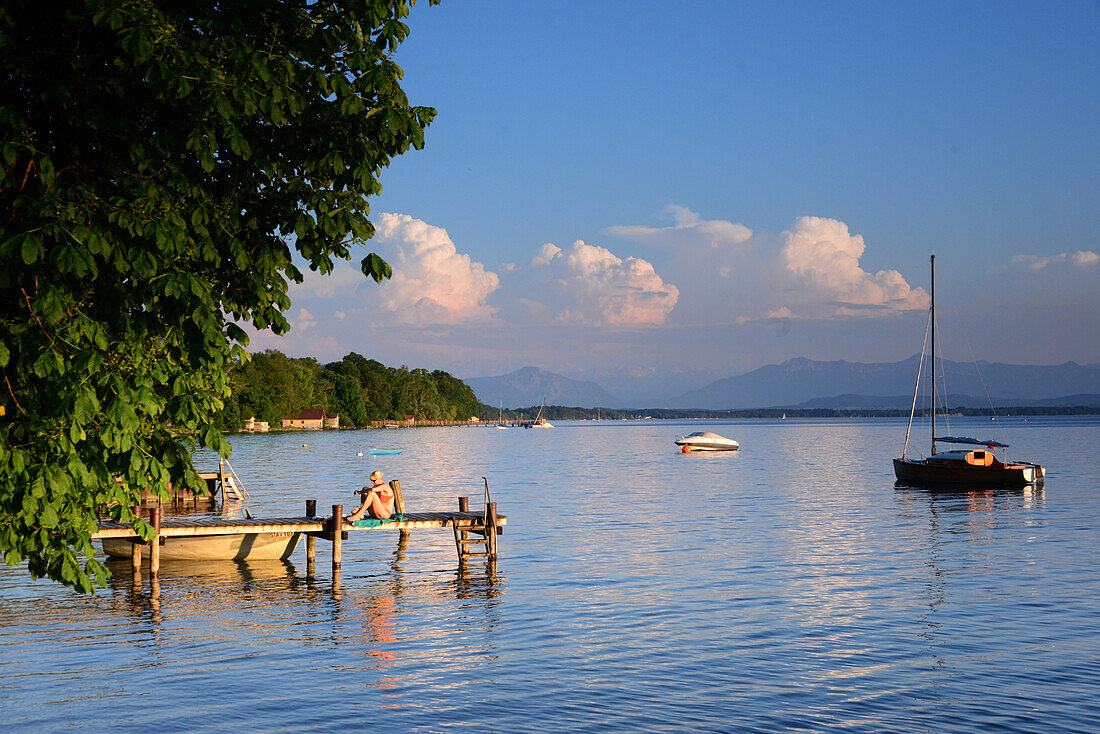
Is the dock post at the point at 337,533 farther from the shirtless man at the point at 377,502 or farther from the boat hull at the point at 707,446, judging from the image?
the boat hull at the point at 707,446

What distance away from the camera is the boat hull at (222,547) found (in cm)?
3412

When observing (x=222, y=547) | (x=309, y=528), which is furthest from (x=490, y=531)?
(x=222, y=547)

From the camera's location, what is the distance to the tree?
861 cm

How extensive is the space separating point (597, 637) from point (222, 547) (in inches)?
675

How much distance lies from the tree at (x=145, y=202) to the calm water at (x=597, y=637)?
28.9 ft

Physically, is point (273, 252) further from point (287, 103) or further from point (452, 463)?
point (452, 463)

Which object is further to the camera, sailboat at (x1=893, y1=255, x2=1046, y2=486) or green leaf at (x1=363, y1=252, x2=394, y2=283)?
sailboat at (x1=893, y1=255, x2=1046, y2=486)

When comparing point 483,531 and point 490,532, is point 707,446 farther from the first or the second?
point 490,532

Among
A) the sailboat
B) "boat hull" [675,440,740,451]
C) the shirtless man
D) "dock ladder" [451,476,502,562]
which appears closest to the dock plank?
the shirtless man

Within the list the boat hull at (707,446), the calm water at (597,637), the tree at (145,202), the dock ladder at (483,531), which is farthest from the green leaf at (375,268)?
the boat hull at (707,446)

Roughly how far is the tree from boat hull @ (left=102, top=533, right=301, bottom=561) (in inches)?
995

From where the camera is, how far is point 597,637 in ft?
76.4

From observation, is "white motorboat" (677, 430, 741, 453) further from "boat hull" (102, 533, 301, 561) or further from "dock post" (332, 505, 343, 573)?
"dock post" (332, 505, 343, 573)

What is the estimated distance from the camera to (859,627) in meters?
24.6
